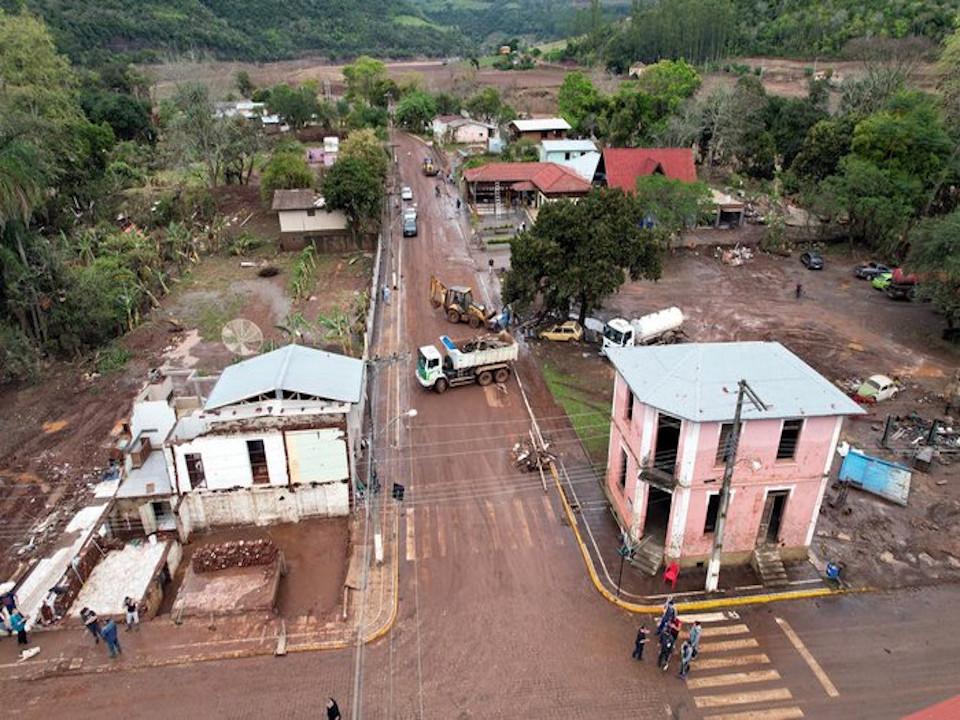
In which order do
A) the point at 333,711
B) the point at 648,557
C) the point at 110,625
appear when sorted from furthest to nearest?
1. the point at 648,557
2. the point at 110,625
3. the point at 333,711

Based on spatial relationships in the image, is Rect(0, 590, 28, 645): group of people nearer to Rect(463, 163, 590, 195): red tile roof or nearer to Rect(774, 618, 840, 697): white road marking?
Rect(774, 618, 840, 697): white road marking

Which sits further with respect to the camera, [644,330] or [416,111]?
[416,111]

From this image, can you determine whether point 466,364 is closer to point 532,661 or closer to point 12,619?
point 532,661

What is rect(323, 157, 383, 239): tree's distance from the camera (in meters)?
50.2

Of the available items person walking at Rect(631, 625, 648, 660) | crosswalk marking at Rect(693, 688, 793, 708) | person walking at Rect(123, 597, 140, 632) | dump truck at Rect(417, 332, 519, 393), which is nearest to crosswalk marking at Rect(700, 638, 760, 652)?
crosswalk marking at Rect(693, 688, 793, 708)

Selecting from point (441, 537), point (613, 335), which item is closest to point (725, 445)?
point (441, 537)

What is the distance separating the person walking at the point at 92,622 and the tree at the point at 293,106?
8513cm

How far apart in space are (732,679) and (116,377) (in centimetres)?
3208

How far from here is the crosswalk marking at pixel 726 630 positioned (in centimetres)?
1920

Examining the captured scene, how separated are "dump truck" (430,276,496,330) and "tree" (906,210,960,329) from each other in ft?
81.9

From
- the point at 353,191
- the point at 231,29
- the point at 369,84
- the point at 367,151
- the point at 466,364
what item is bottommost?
the point at 466,364

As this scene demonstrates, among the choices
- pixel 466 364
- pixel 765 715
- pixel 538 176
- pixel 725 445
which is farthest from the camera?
pixel 538 176

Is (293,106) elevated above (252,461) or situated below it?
above

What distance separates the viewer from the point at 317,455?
23016mm
